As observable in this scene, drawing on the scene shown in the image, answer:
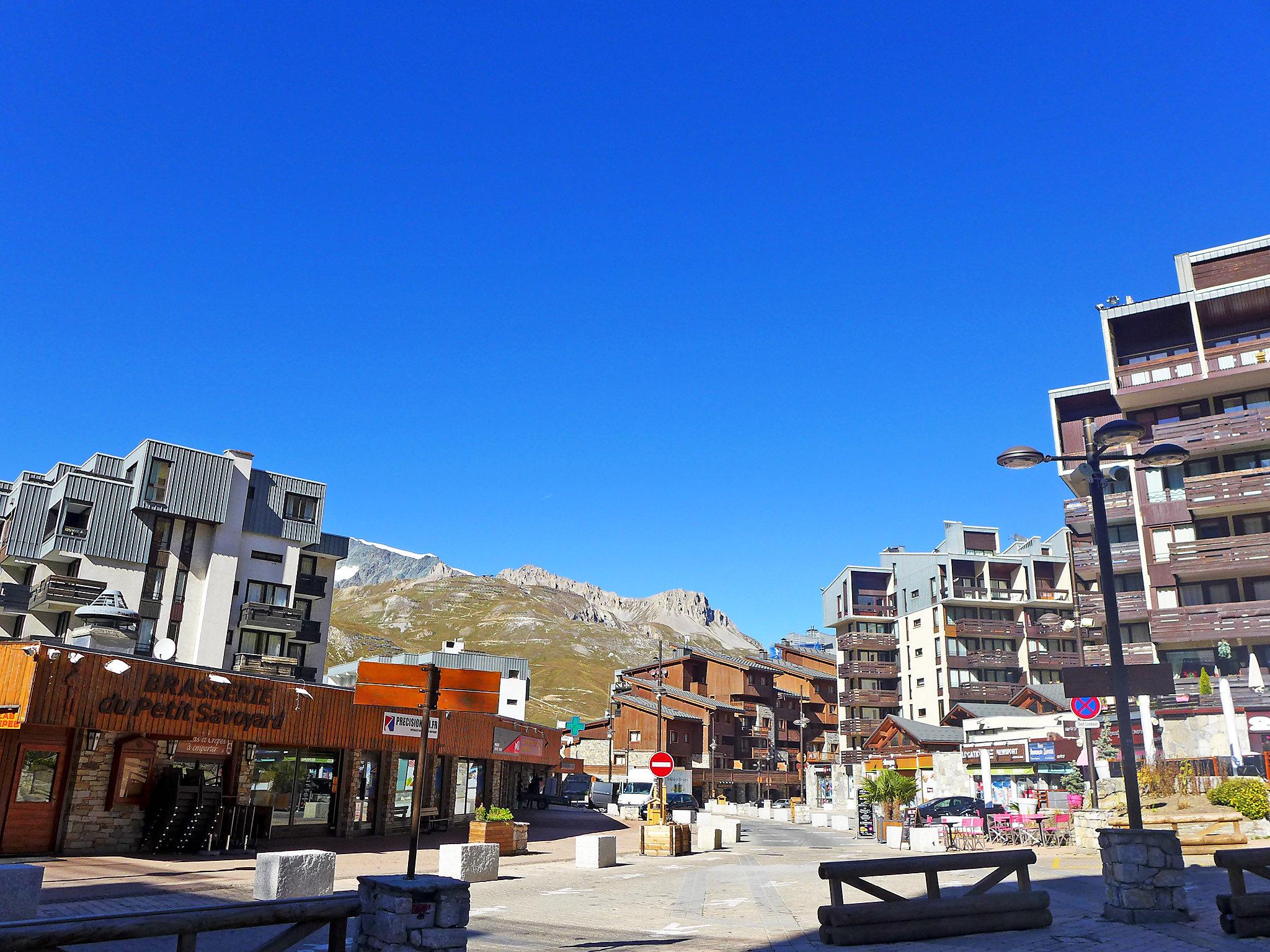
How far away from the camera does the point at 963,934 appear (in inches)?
447

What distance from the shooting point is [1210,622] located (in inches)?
1747

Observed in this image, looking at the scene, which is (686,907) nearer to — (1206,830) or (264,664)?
(1206,830)

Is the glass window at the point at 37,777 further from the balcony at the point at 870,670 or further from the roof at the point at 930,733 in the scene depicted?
Answer: the balcony at the point at 870,670

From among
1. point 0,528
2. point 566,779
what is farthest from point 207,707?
point 566,779

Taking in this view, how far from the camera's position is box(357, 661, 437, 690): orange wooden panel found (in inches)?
493

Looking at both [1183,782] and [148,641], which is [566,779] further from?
[1183,782]

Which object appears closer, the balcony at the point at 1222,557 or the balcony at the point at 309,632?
the balcony at the point at 1222,557

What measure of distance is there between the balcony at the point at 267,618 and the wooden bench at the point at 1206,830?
48254 mm

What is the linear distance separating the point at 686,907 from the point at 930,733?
43740mm

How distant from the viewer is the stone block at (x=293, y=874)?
1315 centimetres

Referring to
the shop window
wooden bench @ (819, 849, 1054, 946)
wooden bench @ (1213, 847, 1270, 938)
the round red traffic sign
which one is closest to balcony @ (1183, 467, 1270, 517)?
the round red traffic sign

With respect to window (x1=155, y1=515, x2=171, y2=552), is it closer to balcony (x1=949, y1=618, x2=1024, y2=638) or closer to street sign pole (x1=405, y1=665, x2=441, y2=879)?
street sign pole (x1=405, y1=665, x2=441, y2=879)

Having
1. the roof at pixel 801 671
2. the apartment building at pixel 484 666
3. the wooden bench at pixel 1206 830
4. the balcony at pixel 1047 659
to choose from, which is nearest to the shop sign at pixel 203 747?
the wooden bench at pixel 1206 830

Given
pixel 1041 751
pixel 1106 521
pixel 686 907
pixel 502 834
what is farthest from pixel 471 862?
pixel 1041 751
